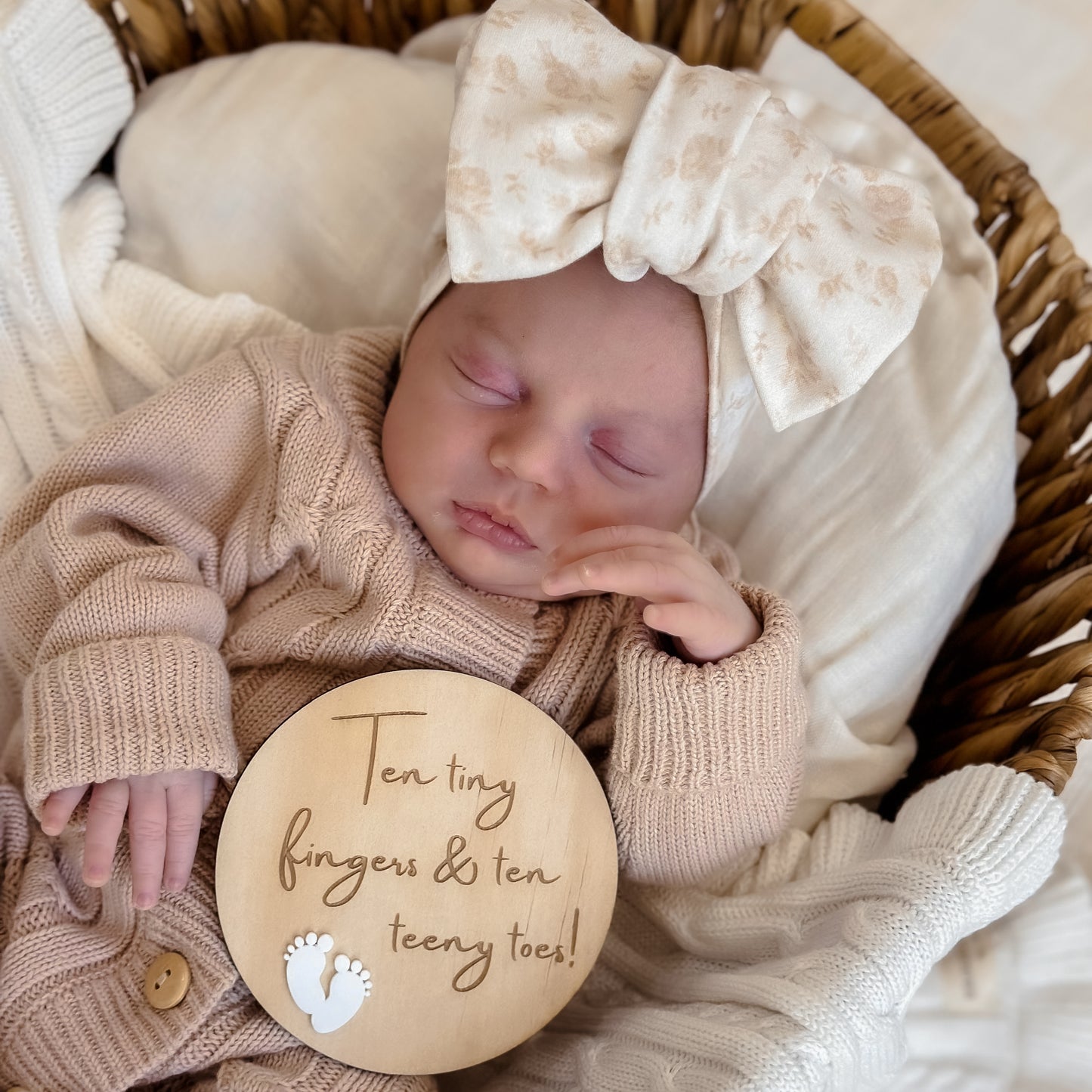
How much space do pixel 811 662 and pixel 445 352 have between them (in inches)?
19.8

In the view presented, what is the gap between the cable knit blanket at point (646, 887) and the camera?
856mm

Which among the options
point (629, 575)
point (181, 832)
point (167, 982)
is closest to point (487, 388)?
point (629, 575)

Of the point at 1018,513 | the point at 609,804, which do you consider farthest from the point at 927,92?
the point at 609,804

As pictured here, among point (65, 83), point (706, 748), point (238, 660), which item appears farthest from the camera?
point (65, 83)

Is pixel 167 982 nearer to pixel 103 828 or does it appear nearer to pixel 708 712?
pixel 103 828

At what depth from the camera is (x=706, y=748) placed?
3.12 ft

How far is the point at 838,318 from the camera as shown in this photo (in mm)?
882

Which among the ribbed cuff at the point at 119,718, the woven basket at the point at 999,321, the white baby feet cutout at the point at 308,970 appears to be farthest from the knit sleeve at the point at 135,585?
the woven basket at the point at 999,321

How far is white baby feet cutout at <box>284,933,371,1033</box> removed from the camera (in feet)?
2.96

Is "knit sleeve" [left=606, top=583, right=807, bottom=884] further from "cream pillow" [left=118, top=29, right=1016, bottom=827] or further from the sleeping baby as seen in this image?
"cream pillow" [left=118, top=29, right=1016, bottom=827]

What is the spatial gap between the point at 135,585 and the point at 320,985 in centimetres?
38

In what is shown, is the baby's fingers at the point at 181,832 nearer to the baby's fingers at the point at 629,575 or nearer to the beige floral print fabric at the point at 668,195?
the baby's fingers at the point at 629,575

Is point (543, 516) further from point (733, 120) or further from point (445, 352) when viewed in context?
point (733, 120)

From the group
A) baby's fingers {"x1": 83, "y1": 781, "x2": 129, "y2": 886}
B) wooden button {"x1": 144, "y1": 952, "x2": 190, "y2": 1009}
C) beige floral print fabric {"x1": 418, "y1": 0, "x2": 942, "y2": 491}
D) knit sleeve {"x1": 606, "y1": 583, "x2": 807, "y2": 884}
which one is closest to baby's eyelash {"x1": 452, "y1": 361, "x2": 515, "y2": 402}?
beige floral print fabric {"x1": 418, "y1": 0, "x2": 942, "y2": 491}
